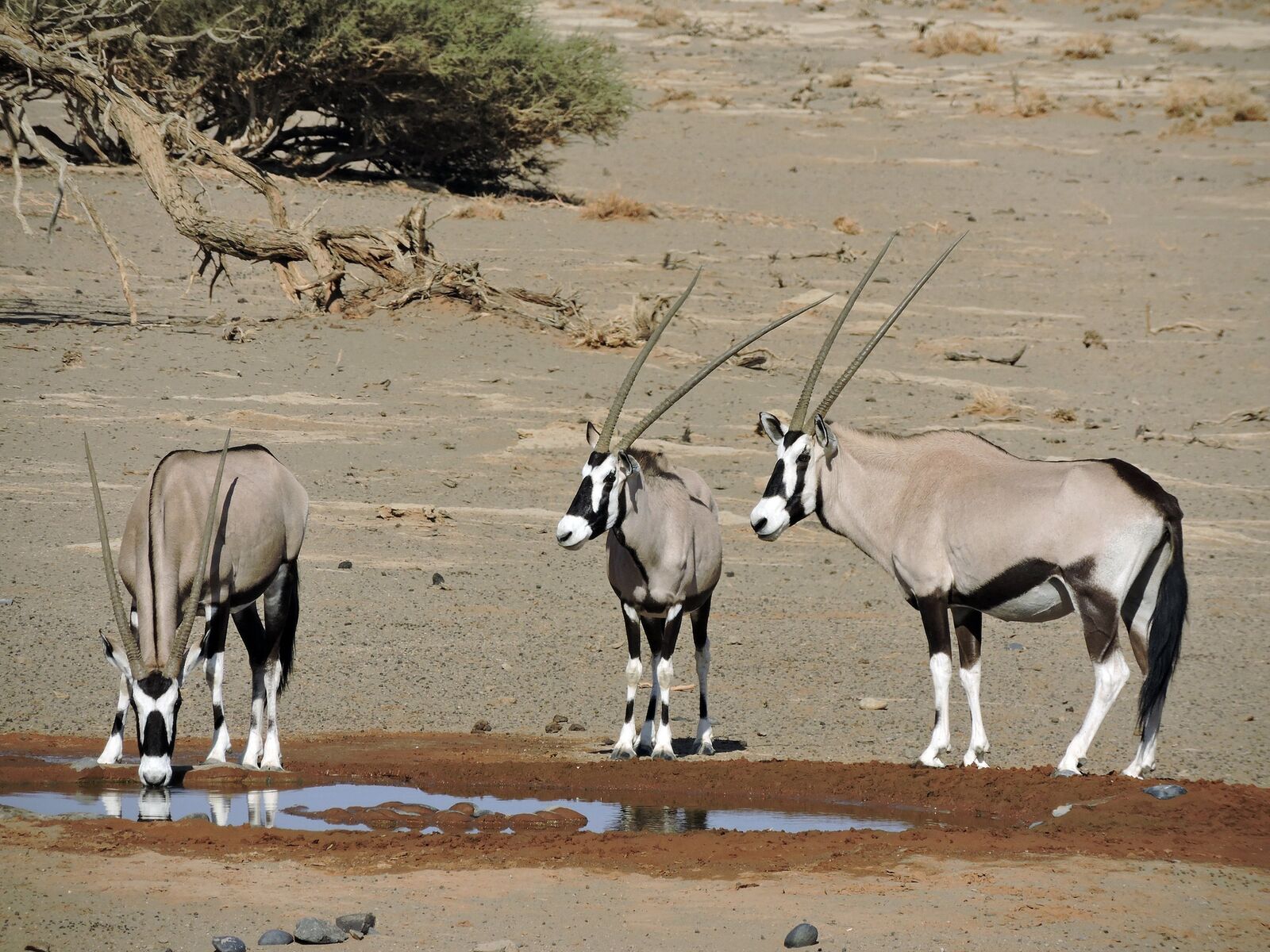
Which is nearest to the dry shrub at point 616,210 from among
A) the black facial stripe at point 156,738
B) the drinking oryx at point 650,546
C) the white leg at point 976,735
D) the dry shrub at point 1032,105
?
the dry shrub at point 1032,105

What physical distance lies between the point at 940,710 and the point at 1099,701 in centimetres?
74

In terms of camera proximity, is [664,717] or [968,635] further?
[664,717]

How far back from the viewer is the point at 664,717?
Answer: 337 inches

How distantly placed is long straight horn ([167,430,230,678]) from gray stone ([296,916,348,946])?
2.17 m

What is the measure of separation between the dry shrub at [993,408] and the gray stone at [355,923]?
12.5 meters

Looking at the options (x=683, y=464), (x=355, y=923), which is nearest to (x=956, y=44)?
(x=683, y=464)

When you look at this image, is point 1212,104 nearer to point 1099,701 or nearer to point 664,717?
point 664,717

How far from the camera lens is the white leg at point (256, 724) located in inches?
316

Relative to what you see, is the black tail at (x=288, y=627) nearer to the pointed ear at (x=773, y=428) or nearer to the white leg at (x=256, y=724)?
the white leg at (x=256, y=724)

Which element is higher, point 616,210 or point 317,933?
point 616,210

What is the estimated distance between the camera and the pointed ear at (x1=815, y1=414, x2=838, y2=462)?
845 cm

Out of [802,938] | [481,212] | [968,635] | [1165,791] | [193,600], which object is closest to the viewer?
[802,938]

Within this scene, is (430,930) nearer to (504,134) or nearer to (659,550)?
(659,550)

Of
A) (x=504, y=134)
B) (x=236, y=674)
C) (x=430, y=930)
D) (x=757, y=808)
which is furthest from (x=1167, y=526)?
(x=504, y=134)
